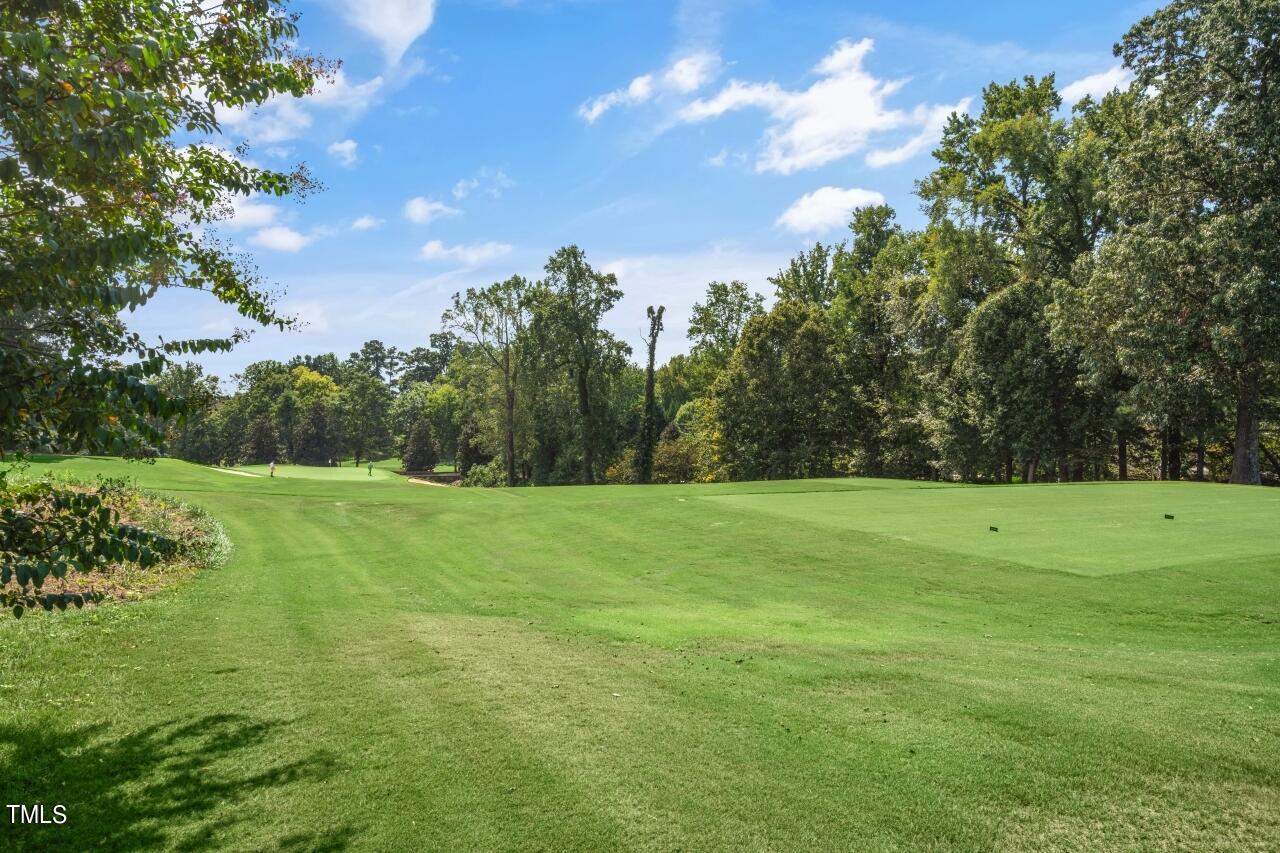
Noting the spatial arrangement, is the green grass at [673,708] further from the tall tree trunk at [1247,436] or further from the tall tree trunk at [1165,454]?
the tall tree trunk at [1165,454]

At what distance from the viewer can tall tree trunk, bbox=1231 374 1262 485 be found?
106 feet

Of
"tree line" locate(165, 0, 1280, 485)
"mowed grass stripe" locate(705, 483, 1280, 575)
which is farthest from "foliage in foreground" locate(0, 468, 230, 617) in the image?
"tree line" locate(165, 0, 1280, 485)

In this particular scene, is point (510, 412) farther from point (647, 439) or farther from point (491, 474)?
point (647, 439)

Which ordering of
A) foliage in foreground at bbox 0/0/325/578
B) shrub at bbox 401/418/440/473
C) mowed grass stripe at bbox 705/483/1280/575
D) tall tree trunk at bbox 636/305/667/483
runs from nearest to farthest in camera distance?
foliage in foreground at bbox 0/0/325/578 < mowed grass stripe at bbox 705/483/1280/575 < tall tree trunk at bbox 636/305/667/483 < shrub at bbox 401/418/440/473

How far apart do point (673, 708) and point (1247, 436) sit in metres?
37.2

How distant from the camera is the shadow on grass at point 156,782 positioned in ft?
14.1

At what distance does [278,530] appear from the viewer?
2103 centimetres

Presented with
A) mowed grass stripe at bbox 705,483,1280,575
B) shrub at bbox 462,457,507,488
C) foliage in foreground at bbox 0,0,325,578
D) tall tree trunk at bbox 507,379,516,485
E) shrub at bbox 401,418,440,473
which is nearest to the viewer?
foliage in foreground at bbox 0,0,325,578

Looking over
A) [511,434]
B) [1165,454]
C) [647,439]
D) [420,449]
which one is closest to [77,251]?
[1165,454]

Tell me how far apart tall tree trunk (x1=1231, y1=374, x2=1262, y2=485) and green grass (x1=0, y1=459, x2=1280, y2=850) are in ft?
71.9

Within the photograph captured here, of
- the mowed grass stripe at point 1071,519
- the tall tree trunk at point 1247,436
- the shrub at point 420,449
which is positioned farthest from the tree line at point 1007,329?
the shrub at point 420,449

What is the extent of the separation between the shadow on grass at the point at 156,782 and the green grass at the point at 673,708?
24 mm

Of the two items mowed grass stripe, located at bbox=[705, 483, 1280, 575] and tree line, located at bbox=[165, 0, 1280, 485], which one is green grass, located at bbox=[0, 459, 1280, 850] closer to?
mowed grass stripe, located at bbox=[705, 483, 1280, 575]

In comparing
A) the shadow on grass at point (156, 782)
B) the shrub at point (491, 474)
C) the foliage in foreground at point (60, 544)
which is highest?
the foliage in foreground at point (60, 544)
